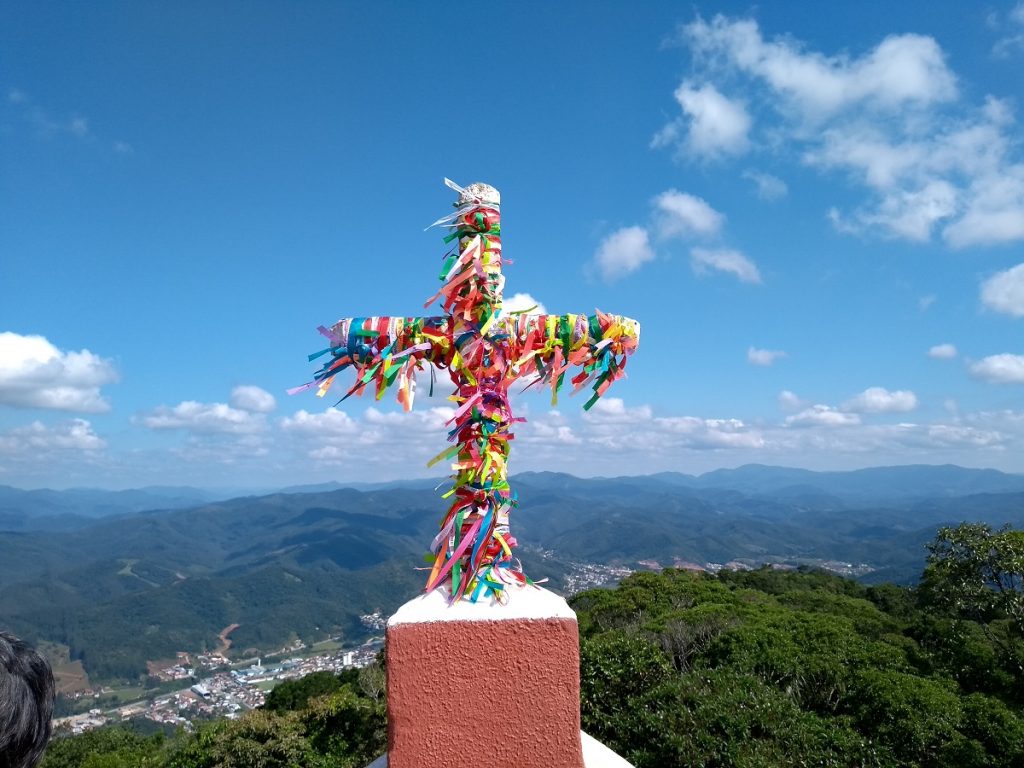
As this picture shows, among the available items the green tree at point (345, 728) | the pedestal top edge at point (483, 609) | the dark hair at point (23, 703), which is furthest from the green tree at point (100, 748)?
the dark hair at point (23, 703)

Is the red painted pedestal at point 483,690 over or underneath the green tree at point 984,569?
over

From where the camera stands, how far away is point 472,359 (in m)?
3.42

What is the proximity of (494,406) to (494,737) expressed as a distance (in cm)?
171

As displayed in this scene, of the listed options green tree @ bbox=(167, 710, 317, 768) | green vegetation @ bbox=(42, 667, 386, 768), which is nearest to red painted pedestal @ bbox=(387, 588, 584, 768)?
green vegetation @ bbox=(42, 667, 386, 768)

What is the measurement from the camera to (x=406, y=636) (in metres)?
2.94

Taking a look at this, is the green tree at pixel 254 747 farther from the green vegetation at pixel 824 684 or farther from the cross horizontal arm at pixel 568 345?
the cross horizontal arm at pixel 568 345

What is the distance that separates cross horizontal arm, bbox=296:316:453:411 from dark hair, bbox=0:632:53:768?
184 centimetres

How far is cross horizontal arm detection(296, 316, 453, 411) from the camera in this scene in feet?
11.1

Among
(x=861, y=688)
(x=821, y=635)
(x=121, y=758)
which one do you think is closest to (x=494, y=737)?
(x=861, y=688)

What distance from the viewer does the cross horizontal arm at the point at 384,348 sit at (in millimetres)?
3396

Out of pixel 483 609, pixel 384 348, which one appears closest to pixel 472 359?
pixel 384 348

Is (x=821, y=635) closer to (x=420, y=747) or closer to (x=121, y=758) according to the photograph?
(x=420, y=747)

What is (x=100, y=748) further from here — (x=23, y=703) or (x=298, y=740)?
(x=23, y=703)

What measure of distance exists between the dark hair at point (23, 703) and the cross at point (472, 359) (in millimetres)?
1774
